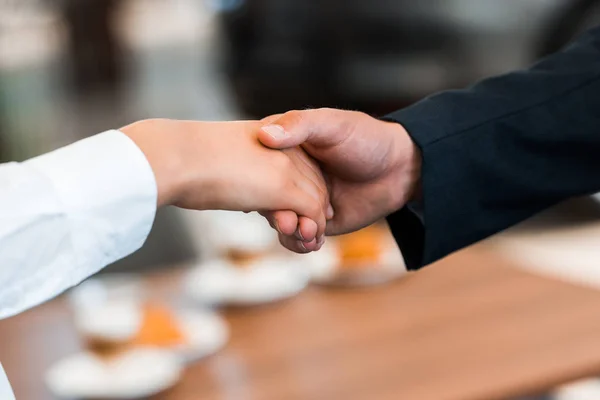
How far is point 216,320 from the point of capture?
1408mm

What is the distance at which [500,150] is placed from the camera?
100cm

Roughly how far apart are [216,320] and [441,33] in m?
1.93

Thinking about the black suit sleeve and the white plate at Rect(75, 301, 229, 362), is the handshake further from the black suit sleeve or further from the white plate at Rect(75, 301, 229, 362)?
the white plate at Rect(75, 301, 229, 362)

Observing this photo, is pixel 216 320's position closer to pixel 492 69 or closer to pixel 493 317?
pixel 493 317

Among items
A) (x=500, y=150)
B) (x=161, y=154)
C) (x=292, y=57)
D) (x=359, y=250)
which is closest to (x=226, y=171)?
(x=161, y=154)

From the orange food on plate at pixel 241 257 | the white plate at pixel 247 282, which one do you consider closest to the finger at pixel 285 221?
the white plate at pixel 247 282

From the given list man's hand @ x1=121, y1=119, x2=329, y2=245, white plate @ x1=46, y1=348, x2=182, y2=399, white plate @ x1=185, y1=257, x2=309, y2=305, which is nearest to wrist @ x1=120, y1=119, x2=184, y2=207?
man's hand @ x1=121, y1=119, x2=329, y2=245

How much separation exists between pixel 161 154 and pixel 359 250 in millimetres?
853

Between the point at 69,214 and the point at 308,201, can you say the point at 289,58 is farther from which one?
the point at 69,214

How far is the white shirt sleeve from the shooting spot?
2.35 feet

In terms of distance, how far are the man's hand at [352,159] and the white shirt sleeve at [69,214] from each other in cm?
16

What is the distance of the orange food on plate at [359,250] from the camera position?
1576mm

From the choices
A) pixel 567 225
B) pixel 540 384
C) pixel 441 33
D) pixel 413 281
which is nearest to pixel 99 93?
pixel 441 33

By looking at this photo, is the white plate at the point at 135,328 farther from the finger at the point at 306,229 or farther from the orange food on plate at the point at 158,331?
the finger at the point at 306,229
